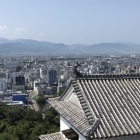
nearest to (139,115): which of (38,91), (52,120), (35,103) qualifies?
(52,120)

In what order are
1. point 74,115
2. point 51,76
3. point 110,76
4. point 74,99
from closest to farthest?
point 74,115
point 74,99
point 110,76
point 51,76

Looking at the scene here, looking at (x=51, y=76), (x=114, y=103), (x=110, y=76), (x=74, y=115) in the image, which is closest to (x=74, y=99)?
(x=74, y=115)

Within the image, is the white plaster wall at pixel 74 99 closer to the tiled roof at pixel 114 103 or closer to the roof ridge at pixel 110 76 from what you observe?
the tiled roof at pixel 114 103

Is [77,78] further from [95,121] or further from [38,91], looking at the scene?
[38,91]

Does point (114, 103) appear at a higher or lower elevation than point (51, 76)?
higher

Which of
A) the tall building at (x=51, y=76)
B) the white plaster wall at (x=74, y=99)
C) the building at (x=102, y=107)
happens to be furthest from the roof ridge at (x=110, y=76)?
the tall building at (x=51, y=76)

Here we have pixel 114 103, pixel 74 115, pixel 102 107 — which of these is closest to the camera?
pixel 102 107

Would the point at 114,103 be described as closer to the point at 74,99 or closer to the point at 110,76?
the point at 110,76

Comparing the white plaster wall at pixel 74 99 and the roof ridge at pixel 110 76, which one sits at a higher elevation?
the roof ridge at pixel 110 76
